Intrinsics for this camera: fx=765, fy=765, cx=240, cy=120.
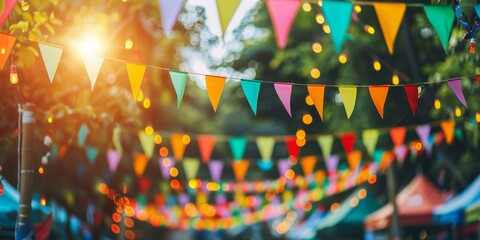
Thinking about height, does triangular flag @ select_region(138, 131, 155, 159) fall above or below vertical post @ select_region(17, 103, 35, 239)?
below

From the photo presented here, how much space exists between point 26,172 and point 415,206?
29.6 feet

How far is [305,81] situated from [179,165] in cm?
566

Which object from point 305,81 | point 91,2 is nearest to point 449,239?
point 305,81

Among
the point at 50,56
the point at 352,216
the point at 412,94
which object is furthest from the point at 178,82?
the point at 352,216

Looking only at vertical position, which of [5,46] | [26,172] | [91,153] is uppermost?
[5,46]

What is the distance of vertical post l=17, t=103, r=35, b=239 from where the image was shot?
7.46 meters

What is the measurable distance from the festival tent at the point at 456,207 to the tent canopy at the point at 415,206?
0.34m

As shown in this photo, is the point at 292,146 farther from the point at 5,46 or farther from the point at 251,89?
the point at 5,46

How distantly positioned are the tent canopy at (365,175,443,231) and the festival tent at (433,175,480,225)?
1.11 ft

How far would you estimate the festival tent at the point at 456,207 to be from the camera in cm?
1293

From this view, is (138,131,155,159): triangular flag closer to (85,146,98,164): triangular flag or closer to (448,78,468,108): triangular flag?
(85,146,98,164): triangular flag

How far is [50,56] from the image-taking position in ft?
22.0

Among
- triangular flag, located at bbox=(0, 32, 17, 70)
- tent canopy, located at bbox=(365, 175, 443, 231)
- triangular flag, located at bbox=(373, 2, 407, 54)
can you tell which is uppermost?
triangular flag, located at bbox=(373, 2, 407, 54)

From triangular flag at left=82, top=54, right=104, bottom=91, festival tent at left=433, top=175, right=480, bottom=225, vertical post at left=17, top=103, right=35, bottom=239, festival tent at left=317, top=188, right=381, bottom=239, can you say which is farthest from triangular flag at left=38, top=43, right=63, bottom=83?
festival tent at left=317, top=188, right=381, bottom=239
